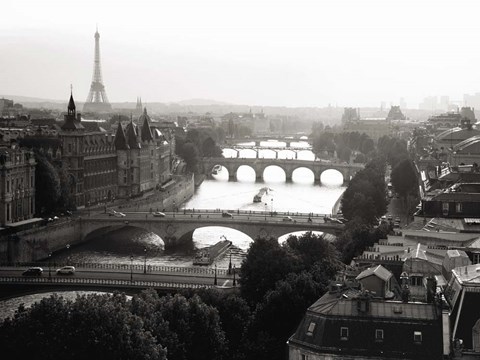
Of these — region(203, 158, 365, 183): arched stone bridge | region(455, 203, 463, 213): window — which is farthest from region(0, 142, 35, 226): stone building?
region(203, 158, 365, 183): arched stone bridge

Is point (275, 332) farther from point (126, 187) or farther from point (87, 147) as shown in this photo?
point (126, 187)

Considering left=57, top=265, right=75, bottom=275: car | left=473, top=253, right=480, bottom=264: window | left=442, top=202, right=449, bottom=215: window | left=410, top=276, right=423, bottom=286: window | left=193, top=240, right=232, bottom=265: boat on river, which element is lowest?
left=193, top=240, right=232, bottom=265: boat on river

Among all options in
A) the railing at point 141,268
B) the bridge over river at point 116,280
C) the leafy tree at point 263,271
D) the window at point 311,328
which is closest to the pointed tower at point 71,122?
the railing at point 141,268

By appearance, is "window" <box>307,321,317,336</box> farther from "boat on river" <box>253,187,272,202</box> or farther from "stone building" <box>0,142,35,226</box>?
"boat on river" <box>253,187,272,202</box>

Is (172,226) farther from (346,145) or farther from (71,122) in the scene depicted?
(346,145)

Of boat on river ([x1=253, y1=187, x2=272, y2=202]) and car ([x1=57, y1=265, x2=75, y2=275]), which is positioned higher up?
car ([x1=57, y1=265, x2=75, y2=275])
